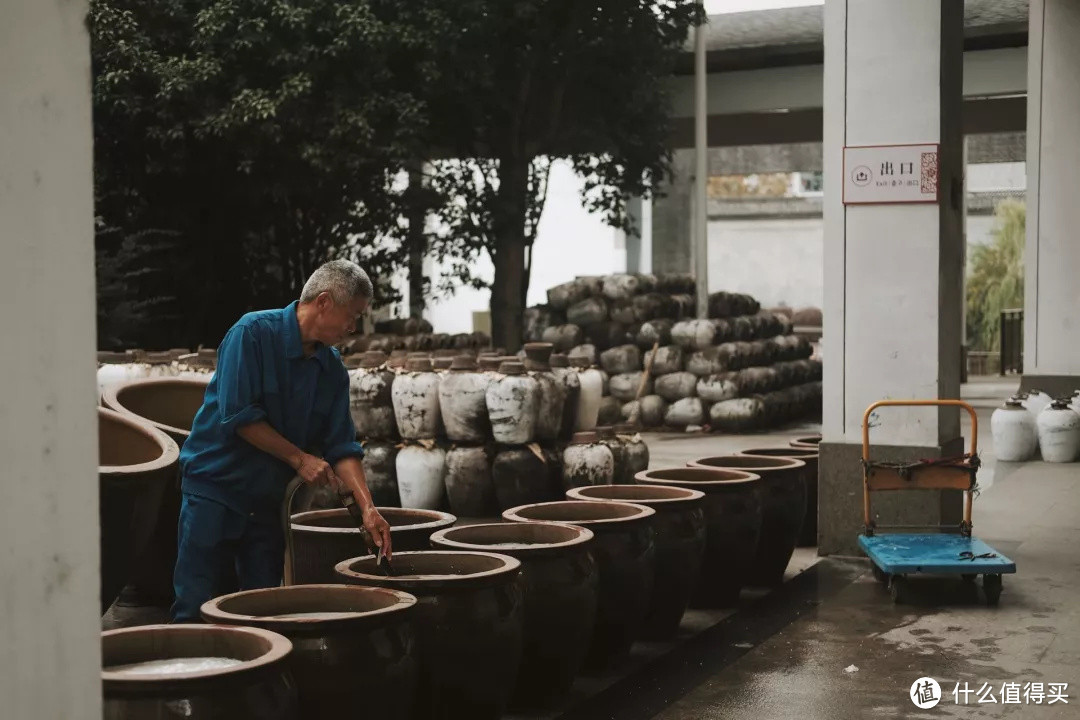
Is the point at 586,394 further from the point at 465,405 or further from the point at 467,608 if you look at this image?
the point at 467,608

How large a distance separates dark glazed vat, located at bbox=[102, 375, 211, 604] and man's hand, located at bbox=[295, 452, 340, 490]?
6.21 ft

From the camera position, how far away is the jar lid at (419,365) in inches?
381

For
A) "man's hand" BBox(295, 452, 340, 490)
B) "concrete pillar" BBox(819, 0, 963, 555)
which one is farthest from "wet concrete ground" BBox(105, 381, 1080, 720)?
"man's hand" BBox(295, 452, 340, 490)

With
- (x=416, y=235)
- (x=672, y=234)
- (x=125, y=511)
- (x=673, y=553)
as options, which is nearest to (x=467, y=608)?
(x=125, y=511)

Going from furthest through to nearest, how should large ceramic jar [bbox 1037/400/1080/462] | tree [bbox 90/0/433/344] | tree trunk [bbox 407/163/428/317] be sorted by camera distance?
tree trunk [bbox 407/163/428/317], tree [bbox 90/0/433/344], large ceramic jar [bbox 1037/400/1080/462]

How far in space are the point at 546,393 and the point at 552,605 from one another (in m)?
4.71

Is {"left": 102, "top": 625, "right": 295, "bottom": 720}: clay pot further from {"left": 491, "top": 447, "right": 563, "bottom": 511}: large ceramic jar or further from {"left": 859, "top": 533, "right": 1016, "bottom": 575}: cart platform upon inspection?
{"left": 491, "top": 447, "right": 563, "bottom": 511}: large ceramic jar

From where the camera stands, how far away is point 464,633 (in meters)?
3.98

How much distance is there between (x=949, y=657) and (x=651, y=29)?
Answer: 1418cm

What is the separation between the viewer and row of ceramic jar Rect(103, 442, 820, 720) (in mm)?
3256

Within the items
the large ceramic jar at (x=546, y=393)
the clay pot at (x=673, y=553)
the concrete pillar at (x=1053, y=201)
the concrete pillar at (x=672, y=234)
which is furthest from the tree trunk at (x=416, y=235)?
the clay pot at (x=673, y=553)

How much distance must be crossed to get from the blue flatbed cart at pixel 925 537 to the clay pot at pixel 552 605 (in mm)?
2139

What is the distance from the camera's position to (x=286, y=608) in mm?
3775

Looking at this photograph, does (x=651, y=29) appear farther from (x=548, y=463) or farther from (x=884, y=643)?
(x=884, y=643)
